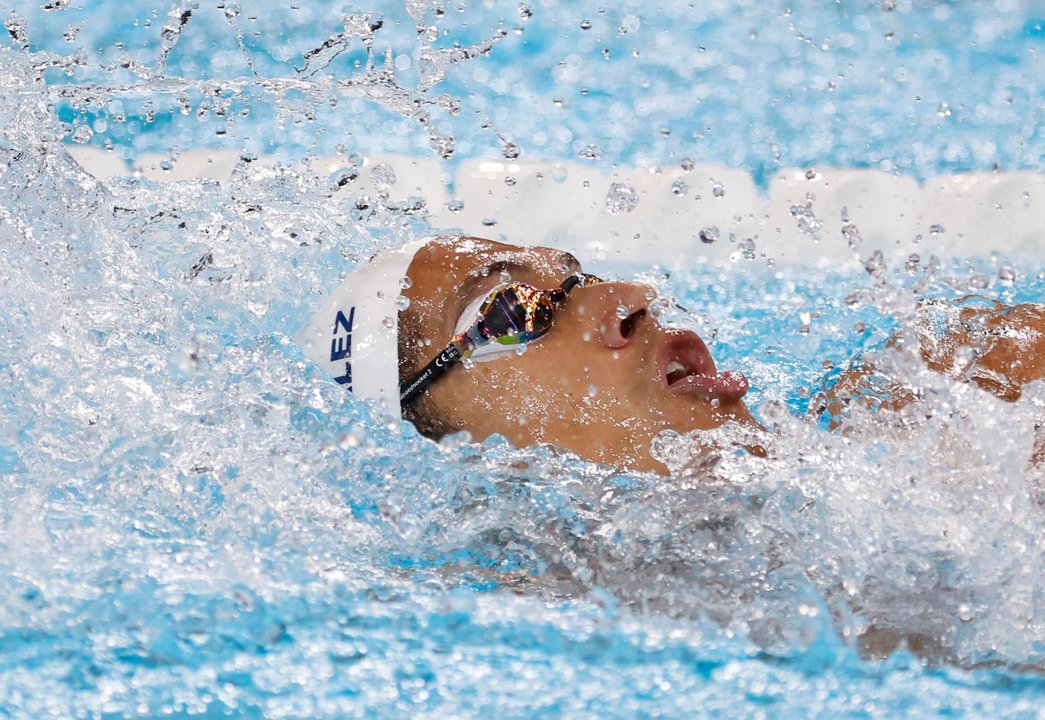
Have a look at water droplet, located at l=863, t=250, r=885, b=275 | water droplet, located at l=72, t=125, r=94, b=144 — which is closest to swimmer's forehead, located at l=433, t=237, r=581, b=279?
water droplet, located at l=863, t=250, r=885, b=275

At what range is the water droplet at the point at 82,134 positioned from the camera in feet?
10.5

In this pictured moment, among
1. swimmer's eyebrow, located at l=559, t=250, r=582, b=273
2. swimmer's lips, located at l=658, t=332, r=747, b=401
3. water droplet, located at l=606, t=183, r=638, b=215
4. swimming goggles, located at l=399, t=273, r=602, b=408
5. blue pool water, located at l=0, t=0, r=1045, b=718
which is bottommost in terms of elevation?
blue pool water, located at l=0, t=0, r=1045, b=718

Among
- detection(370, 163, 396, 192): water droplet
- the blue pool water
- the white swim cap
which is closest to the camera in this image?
the blue pool water

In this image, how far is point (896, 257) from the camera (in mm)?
2832

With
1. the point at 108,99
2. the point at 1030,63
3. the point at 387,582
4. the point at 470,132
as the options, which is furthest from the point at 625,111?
the point at 387,582

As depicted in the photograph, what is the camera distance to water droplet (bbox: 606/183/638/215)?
3037 millimetres

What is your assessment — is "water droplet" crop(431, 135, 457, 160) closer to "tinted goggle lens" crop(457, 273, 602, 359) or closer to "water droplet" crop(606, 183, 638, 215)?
"water droplet" crop(606, 183, 638, 215)

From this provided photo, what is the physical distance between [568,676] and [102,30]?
289 centimetres

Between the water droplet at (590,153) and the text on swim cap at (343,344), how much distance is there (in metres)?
1.69

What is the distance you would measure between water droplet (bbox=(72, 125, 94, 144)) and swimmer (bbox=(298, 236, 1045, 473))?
1786 millimetres

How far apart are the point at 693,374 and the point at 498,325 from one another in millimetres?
271

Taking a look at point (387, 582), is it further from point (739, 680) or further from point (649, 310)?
point (649, 310)

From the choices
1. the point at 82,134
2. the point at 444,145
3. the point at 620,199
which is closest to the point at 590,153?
the point at 620,199

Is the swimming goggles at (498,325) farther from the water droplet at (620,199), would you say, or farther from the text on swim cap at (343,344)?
the water droplet at (620,199)
